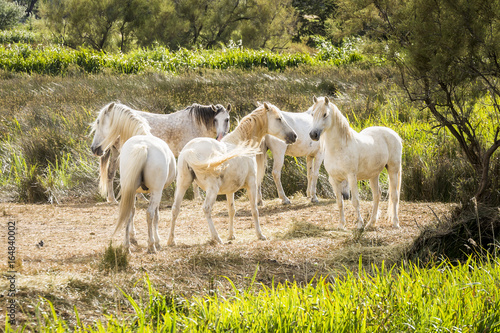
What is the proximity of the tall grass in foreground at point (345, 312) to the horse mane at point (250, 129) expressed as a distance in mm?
3308

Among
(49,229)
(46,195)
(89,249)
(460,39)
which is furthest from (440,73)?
(46,195)

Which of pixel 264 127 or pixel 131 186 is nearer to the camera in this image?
pixel 131 186

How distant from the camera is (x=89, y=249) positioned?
21.4 feet

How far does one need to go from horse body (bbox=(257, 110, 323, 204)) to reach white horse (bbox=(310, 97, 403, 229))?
2.43 metres

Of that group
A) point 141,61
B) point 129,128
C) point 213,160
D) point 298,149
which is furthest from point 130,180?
point 141,61

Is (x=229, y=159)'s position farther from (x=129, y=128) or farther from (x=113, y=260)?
(x=113, y=260)

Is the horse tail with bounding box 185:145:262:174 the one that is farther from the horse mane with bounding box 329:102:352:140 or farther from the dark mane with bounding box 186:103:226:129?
the dark mane with bounding box 186:103:226:129

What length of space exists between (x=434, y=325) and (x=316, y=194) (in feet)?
24.3

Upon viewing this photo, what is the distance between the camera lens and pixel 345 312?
3629 mm

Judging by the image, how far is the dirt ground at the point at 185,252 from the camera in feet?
14.5

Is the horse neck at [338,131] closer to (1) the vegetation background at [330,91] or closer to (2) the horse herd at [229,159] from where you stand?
(2) the horse herd at [229,159]

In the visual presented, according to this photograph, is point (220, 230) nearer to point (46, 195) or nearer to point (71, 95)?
point (46, 195)

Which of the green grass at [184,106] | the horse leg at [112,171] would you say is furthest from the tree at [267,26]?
the horse leg at [112,171]

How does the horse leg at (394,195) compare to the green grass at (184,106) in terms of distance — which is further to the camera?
the green grass at (184,106)
